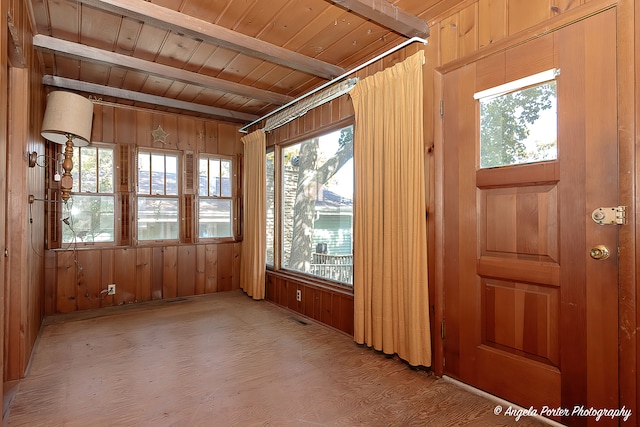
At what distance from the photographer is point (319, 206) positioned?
3.88 metres

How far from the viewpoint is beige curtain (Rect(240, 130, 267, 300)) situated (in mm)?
4148

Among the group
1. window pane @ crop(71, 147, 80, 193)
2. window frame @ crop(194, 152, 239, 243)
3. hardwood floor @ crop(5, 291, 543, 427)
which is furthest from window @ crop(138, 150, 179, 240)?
hardwood floor @ crop(5, 291, 543, 427)

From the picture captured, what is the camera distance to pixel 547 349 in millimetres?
1722

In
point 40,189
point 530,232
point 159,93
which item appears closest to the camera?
point 530,232

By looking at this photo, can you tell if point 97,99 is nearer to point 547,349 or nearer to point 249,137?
point 249,137

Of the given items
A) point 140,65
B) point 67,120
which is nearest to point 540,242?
point 140,65

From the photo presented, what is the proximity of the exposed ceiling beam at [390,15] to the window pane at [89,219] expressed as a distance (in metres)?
3.50

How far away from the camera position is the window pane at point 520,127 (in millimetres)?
1719

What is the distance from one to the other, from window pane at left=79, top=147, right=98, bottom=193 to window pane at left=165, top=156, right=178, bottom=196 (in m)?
0.77

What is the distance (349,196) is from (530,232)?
1716 mm

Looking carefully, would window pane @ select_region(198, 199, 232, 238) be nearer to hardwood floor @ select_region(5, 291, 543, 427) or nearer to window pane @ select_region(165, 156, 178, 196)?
window pane @ select_region(165, 156, 178, 196)

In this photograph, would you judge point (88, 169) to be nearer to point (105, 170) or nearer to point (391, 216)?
point (105, 170)

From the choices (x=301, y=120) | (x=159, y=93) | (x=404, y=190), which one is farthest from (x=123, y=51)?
(x=404, y=190)

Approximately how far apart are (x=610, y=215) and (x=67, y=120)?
388cm
